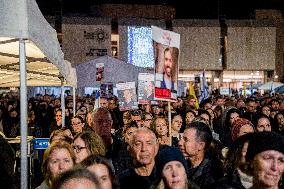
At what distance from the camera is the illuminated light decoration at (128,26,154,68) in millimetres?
45062

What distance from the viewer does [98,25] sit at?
46.3 meters

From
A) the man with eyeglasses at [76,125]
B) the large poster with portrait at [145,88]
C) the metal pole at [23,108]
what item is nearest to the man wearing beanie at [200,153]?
the metal pole at [23,108]

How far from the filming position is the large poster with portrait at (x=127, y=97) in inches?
540

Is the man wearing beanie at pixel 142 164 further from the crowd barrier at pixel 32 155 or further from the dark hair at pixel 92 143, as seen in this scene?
the crowd barrier at pixel 32 155

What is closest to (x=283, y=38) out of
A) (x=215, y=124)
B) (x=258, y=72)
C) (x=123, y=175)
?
(x=258, y=72)

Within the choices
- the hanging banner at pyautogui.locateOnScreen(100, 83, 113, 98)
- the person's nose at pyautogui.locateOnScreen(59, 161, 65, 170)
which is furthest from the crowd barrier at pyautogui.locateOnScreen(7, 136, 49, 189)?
the hanging banner at pyautogui.locateOnScreen(100, 83, 113, 98)

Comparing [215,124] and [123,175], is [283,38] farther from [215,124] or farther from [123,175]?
[123,175]

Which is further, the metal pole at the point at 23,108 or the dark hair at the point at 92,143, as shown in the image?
the dark hair at the point at 92,143

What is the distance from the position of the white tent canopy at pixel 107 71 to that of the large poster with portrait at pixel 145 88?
22.8 feet

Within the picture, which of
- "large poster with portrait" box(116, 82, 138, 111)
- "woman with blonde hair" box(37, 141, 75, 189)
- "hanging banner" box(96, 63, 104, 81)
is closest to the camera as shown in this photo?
"woman with blonde hair" box(37, 141, 75, 189)

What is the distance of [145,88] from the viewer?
14.7 m

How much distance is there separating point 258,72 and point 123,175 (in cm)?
4579

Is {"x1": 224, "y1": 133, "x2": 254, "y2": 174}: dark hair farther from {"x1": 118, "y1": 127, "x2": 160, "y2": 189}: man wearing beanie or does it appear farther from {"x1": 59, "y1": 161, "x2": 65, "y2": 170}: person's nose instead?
{"x1": 59, "y1": 161, "x2": 65, "y2": 170}: person's nose

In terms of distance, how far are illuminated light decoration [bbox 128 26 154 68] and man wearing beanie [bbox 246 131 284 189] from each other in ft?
134
